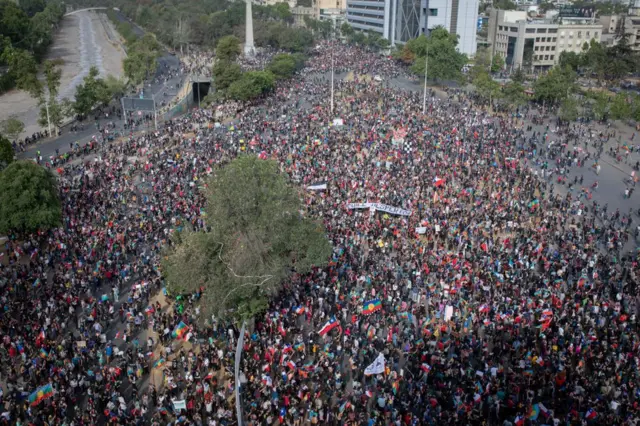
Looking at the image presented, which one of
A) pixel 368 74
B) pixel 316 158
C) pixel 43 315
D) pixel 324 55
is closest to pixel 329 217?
pixel 316 158

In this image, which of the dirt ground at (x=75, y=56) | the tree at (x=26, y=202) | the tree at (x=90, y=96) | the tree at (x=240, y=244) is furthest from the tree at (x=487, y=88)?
the tree at (x=26, y=202)

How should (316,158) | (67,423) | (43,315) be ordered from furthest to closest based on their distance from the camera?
(316,158)
(43,315)
(67,423)

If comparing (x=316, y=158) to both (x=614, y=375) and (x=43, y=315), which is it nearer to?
(x=43, y=315)

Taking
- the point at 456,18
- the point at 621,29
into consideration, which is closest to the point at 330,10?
the point at 456,18

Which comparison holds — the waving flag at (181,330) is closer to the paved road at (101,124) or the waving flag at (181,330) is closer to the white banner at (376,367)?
the white banner at (376,367)

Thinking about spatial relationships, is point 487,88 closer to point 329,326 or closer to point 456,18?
point 456,18

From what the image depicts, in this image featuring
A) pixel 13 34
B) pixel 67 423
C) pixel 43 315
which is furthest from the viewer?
pixel 13 34

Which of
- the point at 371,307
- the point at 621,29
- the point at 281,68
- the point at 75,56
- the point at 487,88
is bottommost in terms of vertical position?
the point at 371,307

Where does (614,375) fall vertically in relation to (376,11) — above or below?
below
